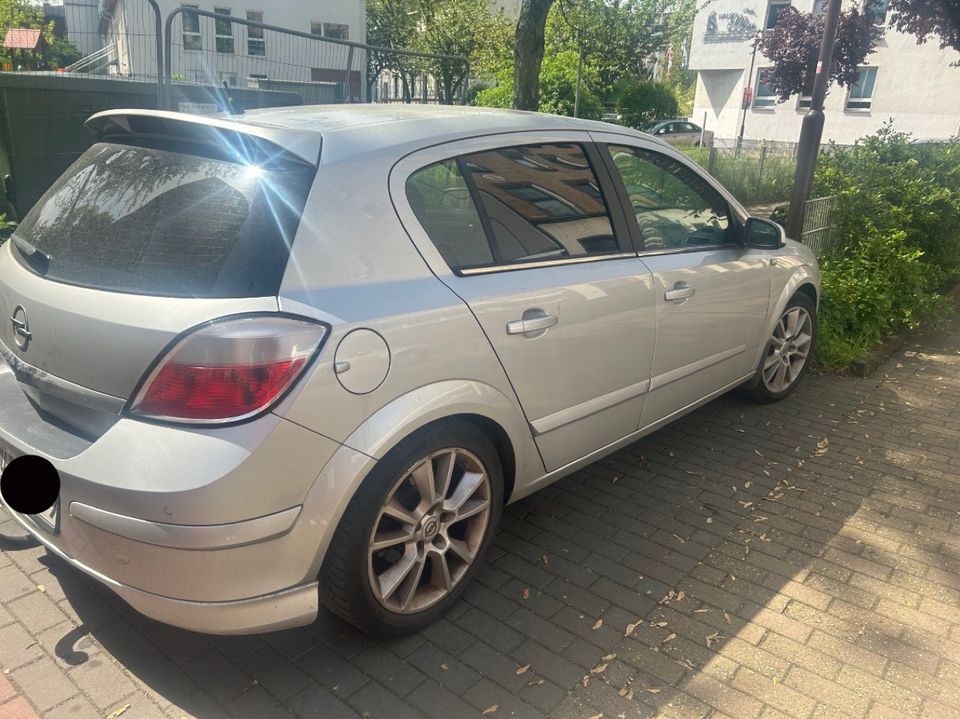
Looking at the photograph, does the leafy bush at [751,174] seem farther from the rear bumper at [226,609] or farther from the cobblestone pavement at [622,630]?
the rear bumper at [226,609]

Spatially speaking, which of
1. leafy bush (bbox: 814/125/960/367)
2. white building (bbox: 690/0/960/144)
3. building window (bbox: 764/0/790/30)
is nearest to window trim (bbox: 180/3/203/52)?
leafy bush (bbox: 814/125/960/367)

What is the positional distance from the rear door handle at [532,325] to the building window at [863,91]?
39.9m

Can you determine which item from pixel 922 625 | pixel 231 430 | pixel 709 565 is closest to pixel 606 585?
pixel 709 565

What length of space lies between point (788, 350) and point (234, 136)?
3.92 m

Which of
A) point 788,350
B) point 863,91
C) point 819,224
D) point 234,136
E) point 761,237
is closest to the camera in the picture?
point 234,136

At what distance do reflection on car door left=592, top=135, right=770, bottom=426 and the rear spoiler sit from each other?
1.62m

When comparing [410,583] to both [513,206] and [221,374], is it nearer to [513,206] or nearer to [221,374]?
[221,374]

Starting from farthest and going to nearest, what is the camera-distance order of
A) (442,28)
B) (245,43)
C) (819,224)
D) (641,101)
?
(641,101) < (442,28) < (245,43) < (819,224)

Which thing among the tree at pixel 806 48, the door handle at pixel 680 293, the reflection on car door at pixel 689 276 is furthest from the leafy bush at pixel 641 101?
the door handle at pixel 680 293

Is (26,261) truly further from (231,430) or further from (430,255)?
(430,255)

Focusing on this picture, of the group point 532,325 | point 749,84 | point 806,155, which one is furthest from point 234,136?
point 749,84

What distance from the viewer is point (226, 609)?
2.28 meters

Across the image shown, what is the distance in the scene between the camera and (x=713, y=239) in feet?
13.7

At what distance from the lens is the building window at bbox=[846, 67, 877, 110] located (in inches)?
1471
